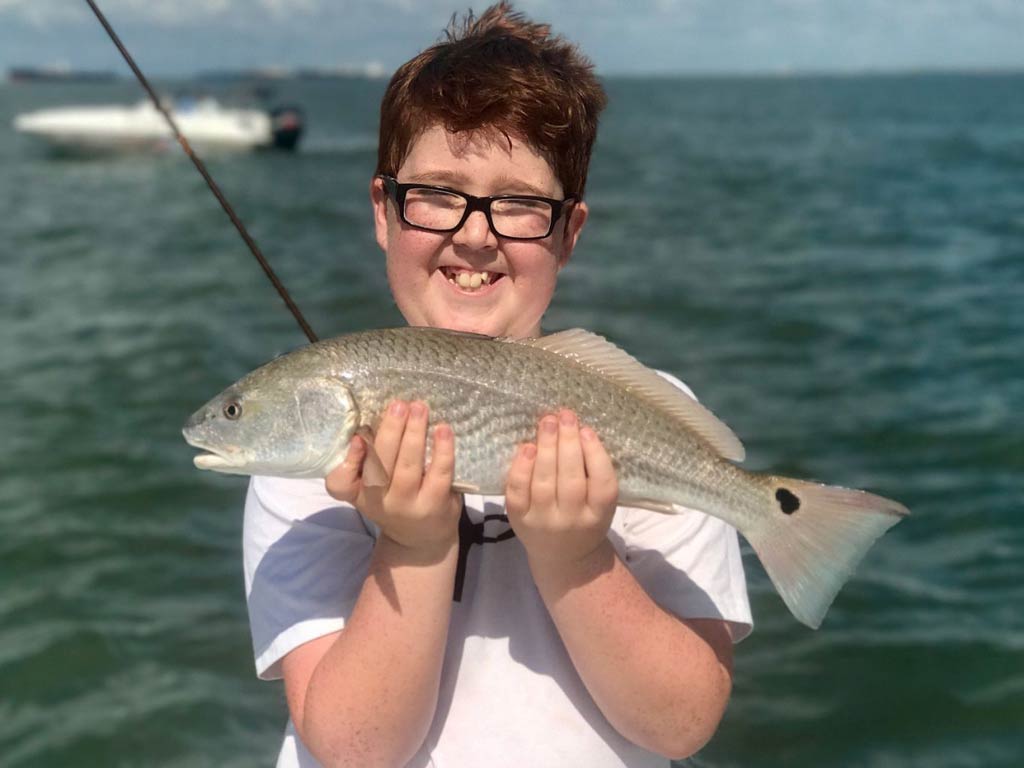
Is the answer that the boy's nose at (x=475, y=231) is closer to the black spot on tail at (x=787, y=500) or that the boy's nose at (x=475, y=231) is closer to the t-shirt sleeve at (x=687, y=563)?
the t-shirt sleeve at (x=687, y=563)

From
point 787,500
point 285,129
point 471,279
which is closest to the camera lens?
point 787,500

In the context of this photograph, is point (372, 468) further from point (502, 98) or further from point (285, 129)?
point (285, 129)

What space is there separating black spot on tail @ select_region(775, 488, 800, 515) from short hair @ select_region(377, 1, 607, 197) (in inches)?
41.7

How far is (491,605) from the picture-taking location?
282 cm

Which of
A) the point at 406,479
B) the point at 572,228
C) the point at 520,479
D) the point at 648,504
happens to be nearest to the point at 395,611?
the point at 406,479

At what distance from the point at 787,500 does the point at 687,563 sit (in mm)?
402

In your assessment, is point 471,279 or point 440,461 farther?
point 471,279

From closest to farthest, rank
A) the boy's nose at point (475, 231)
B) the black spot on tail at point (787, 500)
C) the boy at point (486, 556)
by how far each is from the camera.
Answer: the boy at point (486, 556) < the black spot on tail at point (787, 500) < the boy's nose at point (475, 231)

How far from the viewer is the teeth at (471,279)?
9.53 feet

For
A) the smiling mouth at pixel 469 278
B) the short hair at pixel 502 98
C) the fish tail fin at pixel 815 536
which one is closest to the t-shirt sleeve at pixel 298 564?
the smiling mouth at pixel 469 278

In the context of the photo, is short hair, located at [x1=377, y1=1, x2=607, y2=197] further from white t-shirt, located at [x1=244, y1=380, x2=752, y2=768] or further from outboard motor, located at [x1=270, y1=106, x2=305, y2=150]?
outboard motor, located at [x1=270, y1=106, x2=305, y2=150]

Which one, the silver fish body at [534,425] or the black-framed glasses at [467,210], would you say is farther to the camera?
the black-framed glasses at [467,210]

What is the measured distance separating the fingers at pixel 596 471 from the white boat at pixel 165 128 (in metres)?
40.6

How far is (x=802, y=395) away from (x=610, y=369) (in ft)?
27.8
